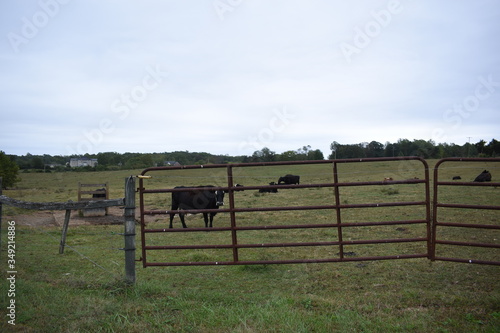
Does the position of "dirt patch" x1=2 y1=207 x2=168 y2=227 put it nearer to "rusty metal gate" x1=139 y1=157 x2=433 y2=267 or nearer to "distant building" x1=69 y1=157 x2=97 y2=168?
"rusty metal gate" x1=139 y1=157 x2=433 y2=267

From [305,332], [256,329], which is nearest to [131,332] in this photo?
[256,329]

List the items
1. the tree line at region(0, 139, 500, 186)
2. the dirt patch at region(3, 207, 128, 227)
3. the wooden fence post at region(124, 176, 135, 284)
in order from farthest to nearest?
the tree line at region(0, 139, 500, 186)
the dirt patch at region(3, 207, 128, 227)
the wooden fence post at region(124, 176, 135, 284)

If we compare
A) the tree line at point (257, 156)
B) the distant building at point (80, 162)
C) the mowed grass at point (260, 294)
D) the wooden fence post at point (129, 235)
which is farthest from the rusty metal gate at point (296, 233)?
the distant building at point (80, 162)

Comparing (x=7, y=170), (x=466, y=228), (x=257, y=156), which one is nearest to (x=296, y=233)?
(x=466, y=228)

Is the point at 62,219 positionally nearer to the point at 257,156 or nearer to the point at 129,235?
the point at 129,235

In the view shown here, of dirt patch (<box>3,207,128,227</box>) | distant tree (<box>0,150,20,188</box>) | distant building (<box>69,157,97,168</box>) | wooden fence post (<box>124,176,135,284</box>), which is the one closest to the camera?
wooden fence post (<box>124,176,135,284</box>)

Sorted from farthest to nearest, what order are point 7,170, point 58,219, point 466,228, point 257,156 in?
point 257,156 < point 7,170 < point 58,219 < point 466,228

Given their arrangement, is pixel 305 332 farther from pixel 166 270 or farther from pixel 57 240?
pixel 57 240

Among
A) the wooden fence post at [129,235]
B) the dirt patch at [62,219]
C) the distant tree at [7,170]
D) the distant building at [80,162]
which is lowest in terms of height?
the dirt patch at [62,219]

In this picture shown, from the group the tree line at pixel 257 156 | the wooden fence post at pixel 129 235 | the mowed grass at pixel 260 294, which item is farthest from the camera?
the tree line at pixel 257 156

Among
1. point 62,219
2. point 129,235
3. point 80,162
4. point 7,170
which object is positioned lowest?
point 62,219

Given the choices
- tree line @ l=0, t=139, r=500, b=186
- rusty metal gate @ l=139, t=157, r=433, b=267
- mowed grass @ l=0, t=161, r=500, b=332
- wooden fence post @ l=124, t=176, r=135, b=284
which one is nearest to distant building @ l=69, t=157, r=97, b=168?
tree line @ l=0, t=139, r=500, b=186

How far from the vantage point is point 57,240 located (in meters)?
10.2

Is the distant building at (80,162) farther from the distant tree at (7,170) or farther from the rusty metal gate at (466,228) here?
the rusty metal gate at (466,228)
